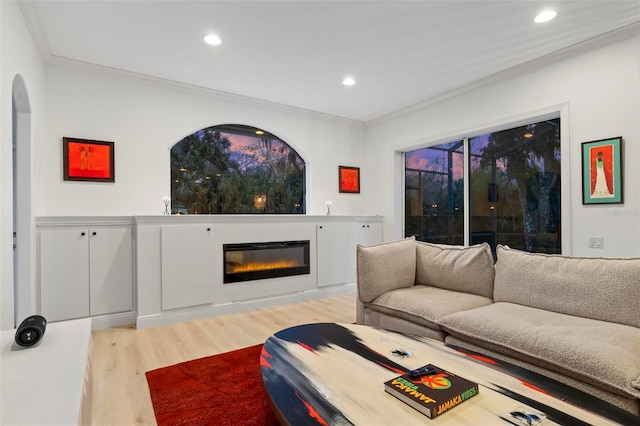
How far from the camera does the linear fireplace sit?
382cm

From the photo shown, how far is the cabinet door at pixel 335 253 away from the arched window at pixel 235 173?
684 millimetres

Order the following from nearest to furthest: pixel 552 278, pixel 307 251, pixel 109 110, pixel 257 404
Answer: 1. pixel 257 404
2. pixel 552 278
3. pixel 109 110
4. pixel 307 251

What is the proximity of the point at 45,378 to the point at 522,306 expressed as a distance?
2.54 metres

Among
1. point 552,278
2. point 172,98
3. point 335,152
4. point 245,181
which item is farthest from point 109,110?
point 552,278

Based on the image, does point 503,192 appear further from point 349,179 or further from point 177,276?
point 177,276

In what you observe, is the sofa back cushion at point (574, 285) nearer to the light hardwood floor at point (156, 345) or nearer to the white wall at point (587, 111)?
the white wall at point (587, 111)

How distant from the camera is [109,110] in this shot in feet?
11.6

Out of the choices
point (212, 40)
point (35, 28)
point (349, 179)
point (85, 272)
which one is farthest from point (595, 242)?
point (35, 28)

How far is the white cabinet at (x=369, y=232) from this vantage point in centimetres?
496

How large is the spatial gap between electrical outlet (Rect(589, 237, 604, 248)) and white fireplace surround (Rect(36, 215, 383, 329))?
2.93 metres

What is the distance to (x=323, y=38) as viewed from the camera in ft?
9.61

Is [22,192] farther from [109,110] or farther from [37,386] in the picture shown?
[37,386]

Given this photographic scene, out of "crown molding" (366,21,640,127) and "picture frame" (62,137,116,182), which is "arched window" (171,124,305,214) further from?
"crown molding" (366,21,640,127)

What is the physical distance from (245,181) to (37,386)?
362cm
